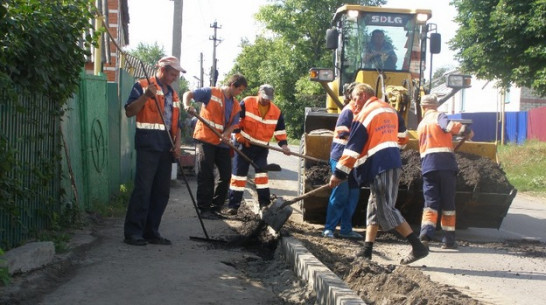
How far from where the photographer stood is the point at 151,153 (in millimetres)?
7500

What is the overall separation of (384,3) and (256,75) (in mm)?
18686

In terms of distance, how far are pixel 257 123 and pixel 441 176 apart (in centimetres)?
280

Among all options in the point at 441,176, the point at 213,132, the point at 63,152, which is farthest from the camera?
the point at 213,132

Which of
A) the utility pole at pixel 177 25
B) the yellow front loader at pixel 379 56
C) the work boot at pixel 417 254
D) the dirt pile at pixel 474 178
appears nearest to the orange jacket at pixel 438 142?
the dirt pile at pixel 474 178

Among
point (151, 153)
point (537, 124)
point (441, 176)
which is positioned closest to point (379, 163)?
point (441, 176)

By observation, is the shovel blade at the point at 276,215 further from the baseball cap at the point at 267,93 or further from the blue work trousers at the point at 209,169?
the baseball cap at the point at 267,93

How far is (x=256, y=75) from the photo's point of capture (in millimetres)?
64625

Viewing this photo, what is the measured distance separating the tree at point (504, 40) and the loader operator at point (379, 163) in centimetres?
1485

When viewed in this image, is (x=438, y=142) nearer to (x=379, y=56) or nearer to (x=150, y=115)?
(x=150, y=115)

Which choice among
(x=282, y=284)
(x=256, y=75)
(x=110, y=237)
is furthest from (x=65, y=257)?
(x=256, y=75)

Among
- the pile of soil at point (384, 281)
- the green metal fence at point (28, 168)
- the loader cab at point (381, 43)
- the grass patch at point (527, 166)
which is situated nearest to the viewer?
the pile of soil at point (384, 281)

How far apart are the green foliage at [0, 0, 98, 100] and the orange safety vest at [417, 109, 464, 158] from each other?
13.2ft

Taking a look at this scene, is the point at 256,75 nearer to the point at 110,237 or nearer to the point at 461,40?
the point at 461,40

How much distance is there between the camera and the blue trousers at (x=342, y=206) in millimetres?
8570
